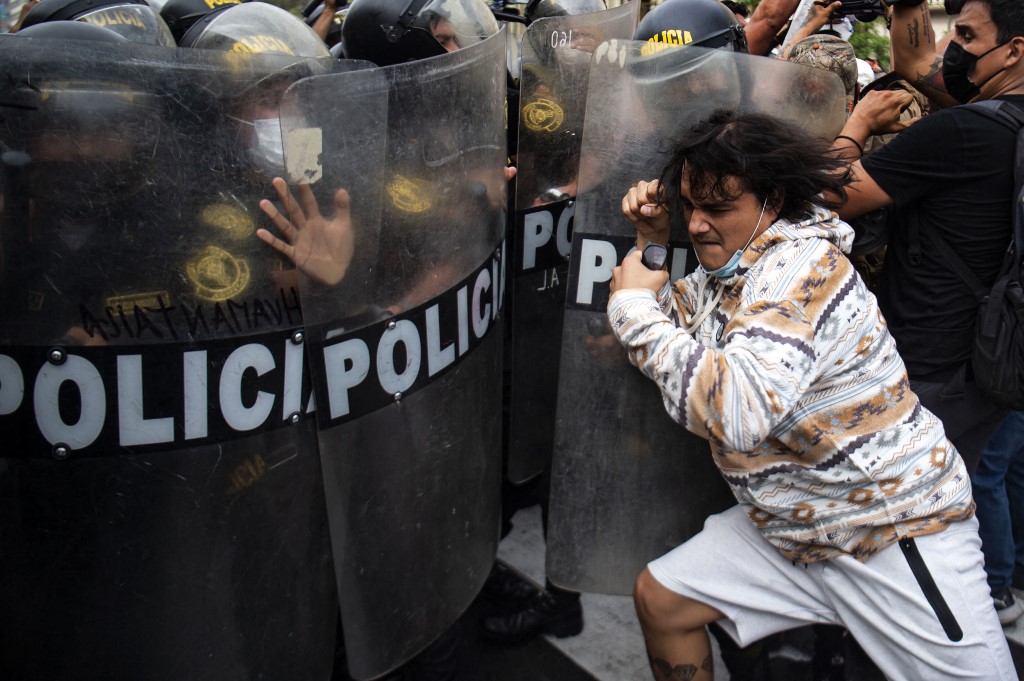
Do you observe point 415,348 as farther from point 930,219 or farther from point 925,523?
point 930,219

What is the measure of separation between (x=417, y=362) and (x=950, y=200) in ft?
4.68

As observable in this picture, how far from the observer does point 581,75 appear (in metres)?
2.22

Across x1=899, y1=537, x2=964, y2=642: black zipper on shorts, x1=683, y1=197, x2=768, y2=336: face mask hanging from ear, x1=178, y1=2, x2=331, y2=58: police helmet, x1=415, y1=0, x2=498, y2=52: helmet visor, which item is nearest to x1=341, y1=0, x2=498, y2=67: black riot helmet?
x1=415, y1=0, x2=498, y2=52: helmet visor

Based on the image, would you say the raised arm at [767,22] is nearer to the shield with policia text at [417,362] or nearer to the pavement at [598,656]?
the shield with policia text at [417,362]

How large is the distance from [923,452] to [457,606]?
1.12 metres

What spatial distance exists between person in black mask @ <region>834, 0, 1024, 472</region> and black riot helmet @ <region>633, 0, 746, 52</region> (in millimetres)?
468

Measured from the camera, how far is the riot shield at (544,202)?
2.22 meters

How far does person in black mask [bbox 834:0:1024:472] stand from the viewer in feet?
7.10

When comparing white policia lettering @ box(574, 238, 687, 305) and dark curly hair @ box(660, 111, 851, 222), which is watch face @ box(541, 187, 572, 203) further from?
dark curly hair @ box(660, 111, 851, 222)

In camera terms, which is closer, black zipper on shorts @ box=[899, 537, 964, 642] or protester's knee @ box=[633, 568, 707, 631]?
black zipper on shorts @ box=[899, 537, 964, 642]

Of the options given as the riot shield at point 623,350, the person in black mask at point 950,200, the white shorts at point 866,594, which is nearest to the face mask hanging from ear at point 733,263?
the riot shield at point 623,350

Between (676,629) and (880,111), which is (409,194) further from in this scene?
(880,111)

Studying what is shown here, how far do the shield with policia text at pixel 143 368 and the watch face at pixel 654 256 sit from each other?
2.53ft

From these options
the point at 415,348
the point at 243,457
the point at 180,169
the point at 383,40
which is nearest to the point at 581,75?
the point at 383,40
